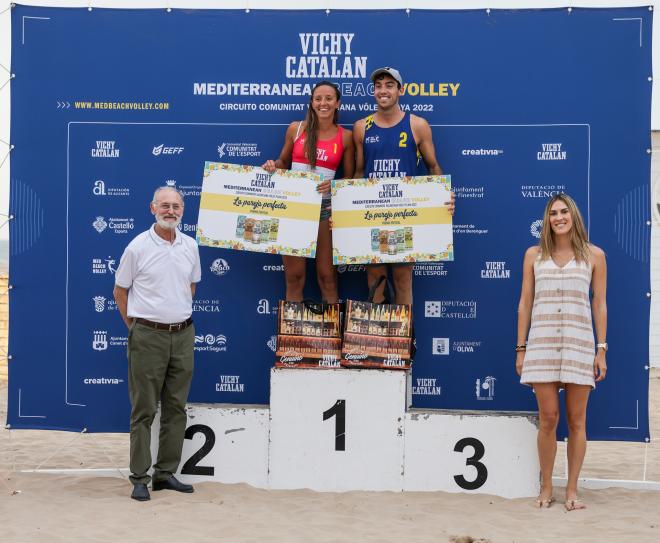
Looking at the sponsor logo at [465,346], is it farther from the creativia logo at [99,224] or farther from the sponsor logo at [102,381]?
the creativia logo at [99,224]

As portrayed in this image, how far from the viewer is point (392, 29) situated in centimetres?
533

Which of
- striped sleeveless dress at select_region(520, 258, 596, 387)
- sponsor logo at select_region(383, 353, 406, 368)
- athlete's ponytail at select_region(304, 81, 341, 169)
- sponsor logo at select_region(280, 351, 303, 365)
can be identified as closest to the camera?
striped sleeveless dress at select_region(520, 258, 596, 387)

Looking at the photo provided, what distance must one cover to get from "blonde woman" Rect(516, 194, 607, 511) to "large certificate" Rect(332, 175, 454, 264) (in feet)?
2.23

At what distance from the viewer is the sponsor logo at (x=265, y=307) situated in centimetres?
548

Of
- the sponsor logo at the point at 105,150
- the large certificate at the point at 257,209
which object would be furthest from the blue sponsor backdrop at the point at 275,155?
the large certificate at the point at 257,209

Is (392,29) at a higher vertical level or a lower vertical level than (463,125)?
higher

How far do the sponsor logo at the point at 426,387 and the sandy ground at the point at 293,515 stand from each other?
76 centimetres

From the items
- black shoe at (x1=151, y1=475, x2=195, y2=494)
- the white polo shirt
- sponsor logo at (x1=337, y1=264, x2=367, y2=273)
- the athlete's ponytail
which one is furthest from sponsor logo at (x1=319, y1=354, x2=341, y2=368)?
the athlete's ponytail

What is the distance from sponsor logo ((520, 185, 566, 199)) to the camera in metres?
5.29

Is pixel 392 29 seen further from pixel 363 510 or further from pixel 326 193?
pixel 363 510

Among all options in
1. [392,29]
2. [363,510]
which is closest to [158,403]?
[363,510]

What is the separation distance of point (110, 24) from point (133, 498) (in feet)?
9.31

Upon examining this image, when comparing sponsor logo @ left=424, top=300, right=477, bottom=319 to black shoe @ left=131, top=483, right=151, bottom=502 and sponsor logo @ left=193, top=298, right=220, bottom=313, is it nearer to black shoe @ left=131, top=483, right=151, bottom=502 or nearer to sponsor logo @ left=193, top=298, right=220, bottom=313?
sponsor logo @ left=193, top=298, right=220, bottom=313

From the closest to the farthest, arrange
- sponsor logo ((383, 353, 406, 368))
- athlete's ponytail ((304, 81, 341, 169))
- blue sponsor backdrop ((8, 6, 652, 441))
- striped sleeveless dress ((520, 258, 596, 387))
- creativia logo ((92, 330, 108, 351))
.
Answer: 1. striped sleeveless dress ((520, 258, 596, 387))
2. sponsor logo ((383, 353, 406, 368))
3. athlete's ponytail ((304, 81, 341, 169))
4. blue sponsor backdrop ((8, 6, 652, 441))
5. creativia logo ((92, 330, 108, 351))
